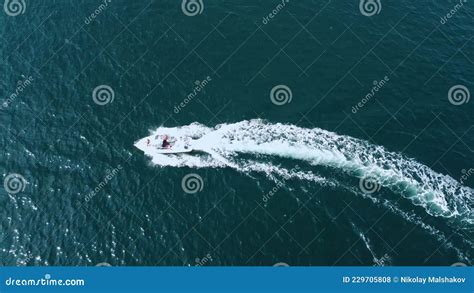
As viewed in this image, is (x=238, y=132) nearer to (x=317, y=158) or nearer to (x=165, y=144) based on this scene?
(x=165, y=144)

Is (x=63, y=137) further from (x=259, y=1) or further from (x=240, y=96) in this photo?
(x=259, y=1)

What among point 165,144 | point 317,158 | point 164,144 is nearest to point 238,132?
point 165,144

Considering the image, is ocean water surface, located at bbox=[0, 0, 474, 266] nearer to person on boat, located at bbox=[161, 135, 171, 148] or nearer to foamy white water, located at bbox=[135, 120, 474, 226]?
foamy white water, located at bbox=[135, 120, 474, 226]

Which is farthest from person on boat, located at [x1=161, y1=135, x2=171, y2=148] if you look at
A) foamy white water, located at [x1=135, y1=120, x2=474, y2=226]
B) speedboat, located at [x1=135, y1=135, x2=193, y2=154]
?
foamy white water, located at [x1=135, y1=120, x2=474, y2=226]

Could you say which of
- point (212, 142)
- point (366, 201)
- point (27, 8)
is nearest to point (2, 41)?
point (27, 8)

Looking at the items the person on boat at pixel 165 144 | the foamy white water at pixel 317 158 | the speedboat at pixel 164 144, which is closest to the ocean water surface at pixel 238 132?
the foamy white water at pixel 317 158
